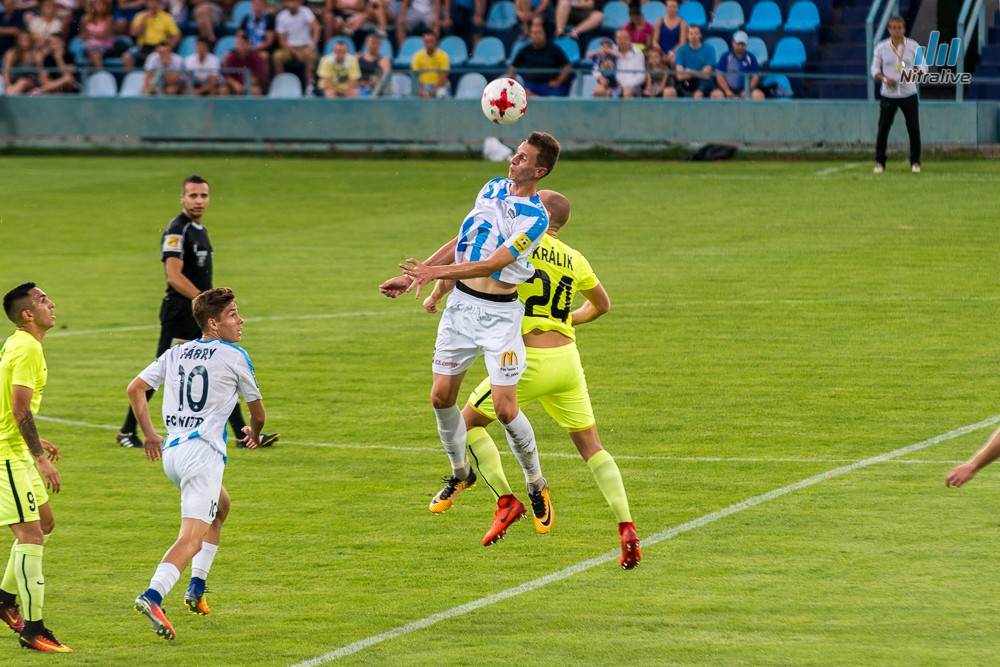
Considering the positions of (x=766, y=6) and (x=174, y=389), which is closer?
(x=174, y=389)

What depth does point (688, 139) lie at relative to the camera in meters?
29.3

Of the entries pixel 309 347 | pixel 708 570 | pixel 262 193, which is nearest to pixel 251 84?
pixel 262 193

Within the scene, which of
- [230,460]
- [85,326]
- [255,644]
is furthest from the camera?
[85,326]

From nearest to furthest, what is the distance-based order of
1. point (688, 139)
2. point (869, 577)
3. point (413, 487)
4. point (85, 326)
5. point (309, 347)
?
point (869, 577)
point (413, 487)
point (309, 347)
point (85, 326)
point (688, 139)

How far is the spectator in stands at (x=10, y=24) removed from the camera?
113 ft

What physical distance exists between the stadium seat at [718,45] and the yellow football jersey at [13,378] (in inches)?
881

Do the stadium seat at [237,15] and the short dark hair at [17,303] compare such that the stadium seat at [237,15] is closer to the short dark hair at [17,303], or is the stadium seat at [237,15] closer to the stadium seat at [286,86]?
the stadium seat at [286,86]

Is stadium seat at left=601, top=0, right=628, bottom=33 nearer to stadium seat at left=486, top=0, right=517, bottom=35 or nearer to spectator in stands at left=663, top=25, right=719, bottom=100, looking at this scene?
stadium seat at left=486, top=0, right=517, bottom=35

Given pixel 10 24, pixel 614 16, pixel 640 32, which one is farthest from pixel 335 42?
pixel 10 24

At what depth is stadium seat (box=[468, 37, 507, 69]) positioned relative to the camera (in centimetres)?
3206

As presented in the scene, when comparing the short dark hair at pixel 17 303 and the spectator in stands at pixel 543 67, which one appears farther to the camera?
the spectator in stands at pixel 543 67

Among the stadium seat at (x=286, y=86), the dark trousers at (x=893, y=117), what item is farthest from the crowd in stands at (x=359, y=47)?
the dark trousers at (x=893, y=117)

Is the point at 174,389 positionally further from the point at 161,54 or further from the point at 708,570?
the point at 161,54

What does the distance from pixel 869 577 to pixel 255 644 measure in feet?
11.2
